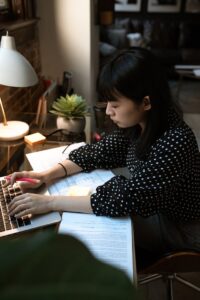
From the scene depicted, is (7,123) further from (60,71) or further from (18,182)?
(60,71)

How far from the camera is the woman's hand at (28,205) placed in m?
0.94

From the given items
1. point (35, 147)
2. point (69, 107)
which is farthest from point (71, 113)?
point (35, 147)

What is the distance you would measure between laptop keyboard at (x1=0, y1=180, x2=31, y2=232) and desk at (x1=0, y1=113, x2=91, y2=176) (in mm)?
220

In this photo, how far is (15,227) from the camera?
0.91 meters

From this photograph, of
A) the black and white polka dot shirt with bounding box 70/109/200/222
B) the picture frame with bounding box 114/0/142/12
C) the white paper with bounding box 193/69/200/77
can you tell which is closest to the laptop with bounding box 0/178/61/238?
the black and white polka dot shirt with bounding box 70/109/200/222

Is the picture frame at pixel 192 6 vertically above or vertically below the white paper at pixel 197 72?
above

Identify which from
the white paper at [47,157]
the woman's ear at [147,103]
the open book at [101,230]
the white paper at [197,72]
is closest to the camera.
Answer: the open book at [101,230]

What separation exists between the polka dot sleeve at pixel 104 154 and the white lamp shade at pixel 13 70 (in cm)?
34

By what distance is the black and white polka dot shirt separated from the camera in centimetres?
97

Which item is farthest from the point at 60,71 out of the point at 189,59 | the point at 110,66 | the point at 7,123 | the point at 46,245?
the point at 189,59

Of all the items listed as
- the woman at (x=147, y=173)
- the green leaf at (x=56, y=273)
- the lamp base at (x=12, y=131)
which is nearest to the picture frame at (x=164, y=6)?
the lamp base at (x=12, y=131)

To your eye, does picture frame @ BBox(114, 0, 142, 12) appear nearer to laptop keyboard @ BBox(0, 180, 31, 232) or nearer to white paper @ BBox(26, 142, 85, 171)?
white paper @ BBox(26, 142, 85, 171)

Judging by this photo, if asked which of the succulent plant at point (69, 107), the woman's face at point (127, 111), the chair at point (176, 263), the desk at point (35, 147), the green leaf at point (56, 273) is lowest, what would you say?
the chair at point (176, 263)

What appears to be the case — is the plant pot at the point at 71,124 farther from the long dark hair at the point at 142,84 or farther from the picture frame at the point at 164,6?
the picture frame at the point at 164,6
